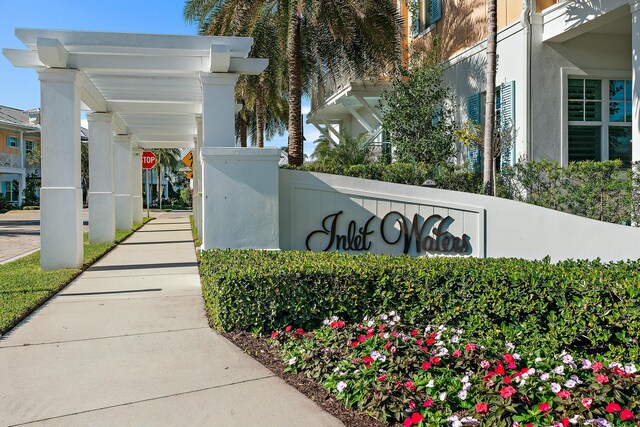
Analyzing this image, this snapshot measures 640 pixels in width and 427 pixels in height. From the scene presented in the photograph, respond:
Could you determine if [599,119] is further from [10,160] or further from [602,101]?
[10,160]

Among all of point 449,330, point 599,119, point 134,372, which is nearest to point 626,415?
point 449,330

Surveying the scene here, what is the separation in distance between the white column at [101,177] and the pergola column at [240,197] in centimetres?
614

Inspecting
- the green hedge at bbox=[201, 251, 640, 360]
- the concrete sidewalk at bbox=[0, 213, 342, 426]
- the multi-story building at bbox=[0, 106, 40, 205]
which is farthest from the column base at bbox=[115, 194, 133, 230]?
the multi-story building at bbox=[0, 106, 40, 205]

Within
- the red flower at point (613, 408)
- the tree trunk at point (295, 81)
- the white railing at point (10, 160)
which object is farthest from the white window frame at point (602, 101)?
the white railing at point (10, 160)

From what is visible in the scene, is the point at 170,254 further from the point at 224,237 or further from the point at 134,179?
the point at 134,179

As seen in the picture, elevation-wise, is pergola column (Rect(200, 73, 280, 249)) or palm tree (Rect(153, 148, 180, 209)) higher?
palm tree (Rect(153, 148, 180, 209))

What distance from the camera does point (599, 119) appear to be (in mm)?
12680

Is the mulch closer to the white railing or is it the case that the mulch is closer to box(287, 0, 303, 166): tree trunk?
box(287, 0, 303, 166): tree trunk

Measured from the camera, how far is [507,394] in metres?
3.53

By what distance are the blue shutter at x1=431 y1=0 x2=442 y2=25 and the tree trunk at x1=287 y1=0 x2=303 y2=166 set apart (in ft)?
13.1

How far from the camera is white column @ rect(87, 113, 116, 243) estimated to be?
14422 millimetres

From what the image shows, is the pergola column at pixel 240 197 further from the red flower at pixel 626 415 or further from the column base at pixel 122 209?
the column base at pixel 122 209

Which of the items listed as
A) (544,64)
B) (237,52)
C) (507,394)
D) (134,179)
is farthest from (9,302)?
(134,179)

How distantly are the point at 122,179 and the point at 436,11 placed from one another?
11248mm
